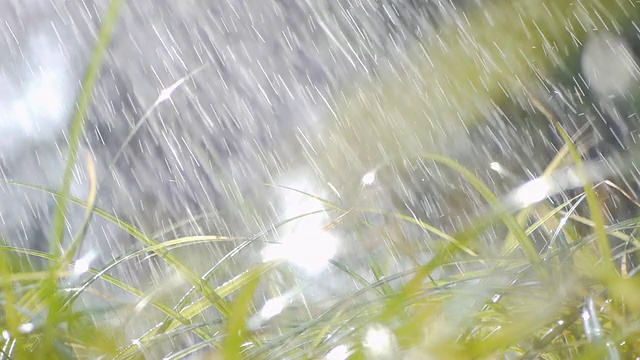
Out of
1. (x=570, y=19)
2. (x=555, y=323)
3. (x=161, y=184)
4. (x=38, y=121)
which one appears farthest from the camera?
(x=161, y=184)

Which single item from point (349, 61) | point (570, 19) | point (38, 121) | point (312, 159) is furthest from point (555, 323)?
point (38, 121)

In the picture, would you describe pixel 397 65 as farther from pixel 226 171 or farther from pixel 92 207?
pixel 92 207

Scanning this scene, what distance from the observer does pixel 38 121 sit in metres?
1.78

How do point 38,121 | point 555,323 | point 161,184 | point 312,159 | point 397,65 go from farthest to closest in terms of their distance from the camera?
1. point 161,184
2. point 38,121
3. point 312,159
4. point 397,65
5. point 555,323

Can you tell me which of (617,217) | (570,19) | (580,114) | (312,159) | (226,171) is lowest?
(617,217)

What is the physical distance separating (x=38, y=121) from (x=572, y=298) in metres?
1.69

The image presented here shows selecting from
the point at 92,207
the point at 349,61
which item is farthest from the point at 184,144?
the point at 92,207

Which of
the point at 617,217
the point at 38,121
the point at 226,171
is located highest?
the point at 38,121

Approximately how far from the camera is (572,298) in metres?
0.37

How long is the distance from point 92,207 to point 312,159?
3.99ft

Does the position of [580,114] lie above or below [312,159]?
below

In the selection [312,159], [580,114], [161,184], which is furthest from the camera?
[161,184]

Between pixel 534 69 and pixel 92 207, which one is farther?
pixel 534 69

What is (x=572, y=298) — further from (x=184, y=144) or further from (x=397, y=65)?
(x=184, y=144)
